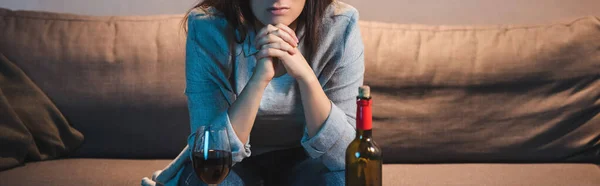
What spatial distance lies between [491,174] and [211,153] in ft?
3.53

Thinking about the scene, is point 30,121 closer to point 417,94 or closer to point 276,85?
point 276,85

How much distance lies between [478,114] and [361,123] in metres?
1.02

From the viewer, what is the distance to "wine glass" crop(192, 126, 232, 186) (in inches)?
53.6

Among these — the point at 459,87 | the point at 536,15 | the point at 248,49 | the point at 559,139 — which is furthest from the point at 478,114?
the point at 248,49

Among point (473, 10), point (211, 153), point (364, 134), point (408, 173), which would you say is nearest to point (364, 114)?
point (364, 134)

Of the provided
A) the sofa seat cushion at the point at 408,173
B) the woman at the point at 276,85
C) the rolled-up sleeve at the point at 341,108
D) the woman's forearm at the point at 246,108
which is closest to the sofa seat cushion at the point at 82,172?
the sofa seat cushion at the point at 408,173

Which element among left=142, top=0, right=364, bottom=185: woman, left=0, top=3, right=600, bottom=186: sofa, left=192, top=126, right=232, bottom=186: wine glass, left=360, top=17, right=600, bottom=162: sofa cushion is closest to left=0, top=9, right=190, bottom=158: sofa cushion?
left=0, top=3, right=600, bottom=186: sofa

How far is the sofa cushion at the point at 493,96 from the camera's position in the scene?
2264 millimetres

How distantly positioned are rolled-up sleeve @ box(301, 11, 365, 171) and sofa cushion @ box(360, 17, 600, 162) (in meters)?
0.41

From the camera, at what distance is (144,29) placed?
2.38 meters

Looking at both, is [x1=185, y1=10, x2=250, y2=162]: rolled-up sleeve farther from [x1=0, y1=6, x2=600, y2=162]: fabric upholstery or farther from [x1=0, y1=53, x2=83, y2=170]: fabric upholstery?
[x1=0, y1=53, x2=83, y2=170]: fabric upholstery

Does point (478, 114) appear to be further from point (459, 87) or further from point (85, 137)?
point (85, 137)

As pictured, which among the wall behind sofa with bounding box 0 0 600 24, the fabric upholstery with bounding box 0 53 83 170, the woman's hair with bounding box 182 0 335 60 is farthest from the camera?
the wall behind sofa with bounding box 0 0 600 24

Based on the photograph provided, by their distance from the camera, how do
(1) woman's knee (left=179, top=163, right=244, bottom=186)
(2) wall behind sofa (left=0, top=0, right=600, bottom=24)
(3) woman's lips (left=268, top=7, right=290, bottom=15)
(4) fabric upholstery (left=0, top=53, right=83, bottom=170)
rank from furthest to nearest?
(2) wall behind sofa (left=0, top=0, right=600, bottom=24) → (4) fabric upholstery (left=0, top=53, right=83, bottom=170) → (3) woman's lips (left=268, top=7, right=290, bottom=15) → (1) woman's knee (left=179, top=163, right=244, bottom=186)
